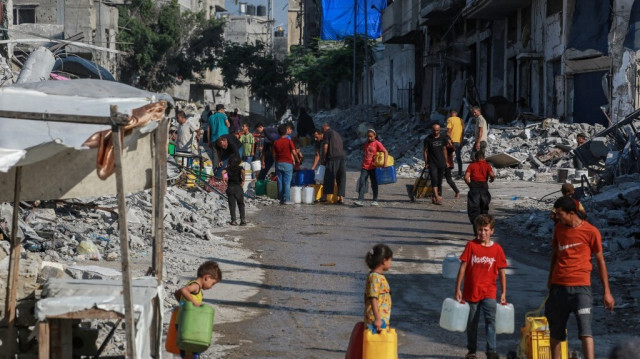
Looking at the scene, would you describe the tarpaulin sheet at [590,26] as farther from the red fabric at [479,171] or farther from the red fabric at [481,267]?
the red fabric at [481,267]

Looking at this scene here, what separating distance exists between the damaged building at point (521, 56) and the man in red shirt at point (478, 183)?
1190cm

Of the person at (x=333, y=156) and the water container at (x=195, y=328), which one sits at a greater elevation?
the person at (x=333, y=156)

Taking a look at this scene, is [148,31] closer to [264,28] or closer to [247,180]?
[264,28]

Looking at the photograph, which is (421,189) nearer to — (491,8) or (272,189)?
(272,189)

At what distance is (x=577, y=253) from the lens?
775cm

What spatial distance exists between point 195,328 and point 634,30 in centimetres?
2117

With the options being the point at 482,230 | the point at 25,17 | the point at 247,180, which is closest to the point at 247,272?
the point at 482,230

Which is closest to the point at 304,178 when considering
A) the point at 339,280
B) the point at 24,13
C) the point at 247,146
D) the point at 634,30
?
the point at 247,146

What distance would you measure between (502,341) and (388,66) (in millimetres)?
49572

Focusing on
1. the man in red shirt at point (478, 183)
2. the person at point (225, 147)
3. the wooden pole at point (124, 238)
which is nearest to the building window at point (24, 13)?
the person at point (225, 147)

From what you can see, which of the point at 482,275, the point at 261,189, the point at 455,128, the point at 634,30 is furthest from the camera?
the point at 634,30

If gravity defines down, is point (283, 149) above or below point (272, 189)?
above

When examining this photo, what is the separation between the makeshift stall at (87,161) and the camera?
20.5 feet

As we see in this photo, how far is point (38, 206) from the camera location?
14.6 m
